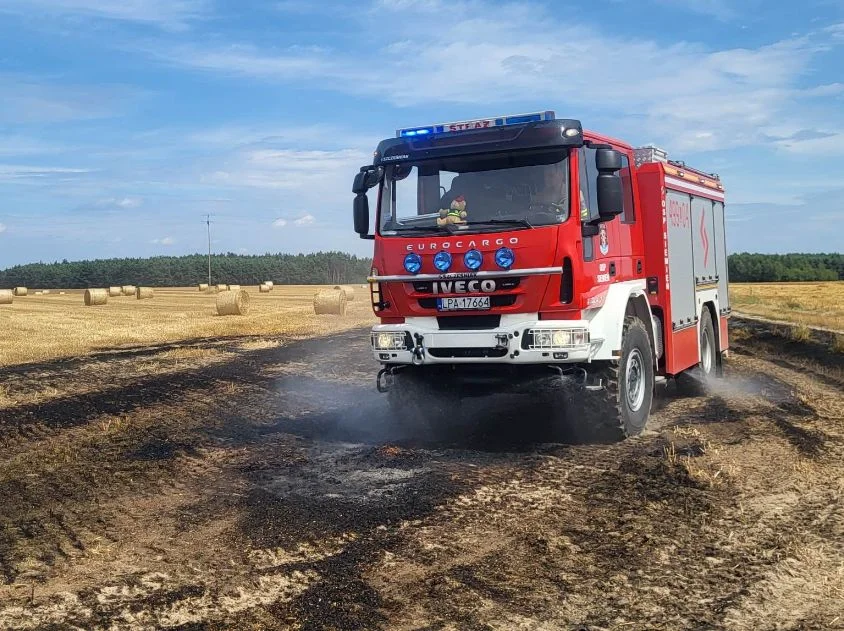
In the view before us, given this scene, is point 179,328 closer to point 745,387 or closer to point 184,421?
point 184,421

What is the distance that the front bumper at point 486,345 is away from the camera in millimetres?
7844

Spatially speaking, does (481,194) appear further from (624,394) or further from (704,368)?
(704,368)

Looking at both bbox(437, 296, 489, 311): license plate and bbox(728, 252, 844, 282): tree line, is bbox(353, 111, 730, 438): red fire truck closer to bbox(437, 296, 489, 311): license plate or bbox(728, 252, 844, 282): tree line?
bbox(437, 296, 489, 311): license plate

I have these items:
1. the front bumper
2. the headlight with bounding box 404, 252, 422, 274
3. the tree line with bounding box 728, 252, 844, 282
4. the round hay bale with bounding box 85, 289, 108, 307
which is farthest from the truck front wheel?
the tree line with bounding box 728, 252, 844, 282

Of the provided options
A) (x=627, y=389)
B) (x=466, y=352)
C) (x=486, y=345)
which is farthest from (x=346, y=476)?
(x=627, y=389)

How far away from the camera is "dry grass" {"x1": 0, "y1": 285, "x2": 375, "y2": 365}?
20.5 metres

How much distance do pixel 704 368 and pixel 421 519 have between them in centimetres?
782

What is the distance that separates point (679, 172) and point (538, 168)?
371 centimetres

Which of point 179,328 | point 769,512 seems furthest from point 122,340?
point 769,512

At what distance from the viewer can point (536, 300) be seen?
312 inches

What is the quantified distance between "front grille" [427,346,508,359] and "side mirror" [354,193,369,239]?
1.48 m

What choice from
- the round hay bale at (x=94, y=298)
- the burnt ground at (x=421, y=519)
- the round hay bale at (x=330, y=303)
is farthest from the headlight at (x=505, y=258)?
the round hay bale at (x=94, y=298)

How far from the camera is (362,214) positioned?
887cm

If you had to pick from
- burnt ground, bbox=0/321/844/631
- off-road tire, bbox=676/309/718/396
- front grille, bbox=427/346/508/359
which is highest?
front grille, bbox=427/346/508/359
